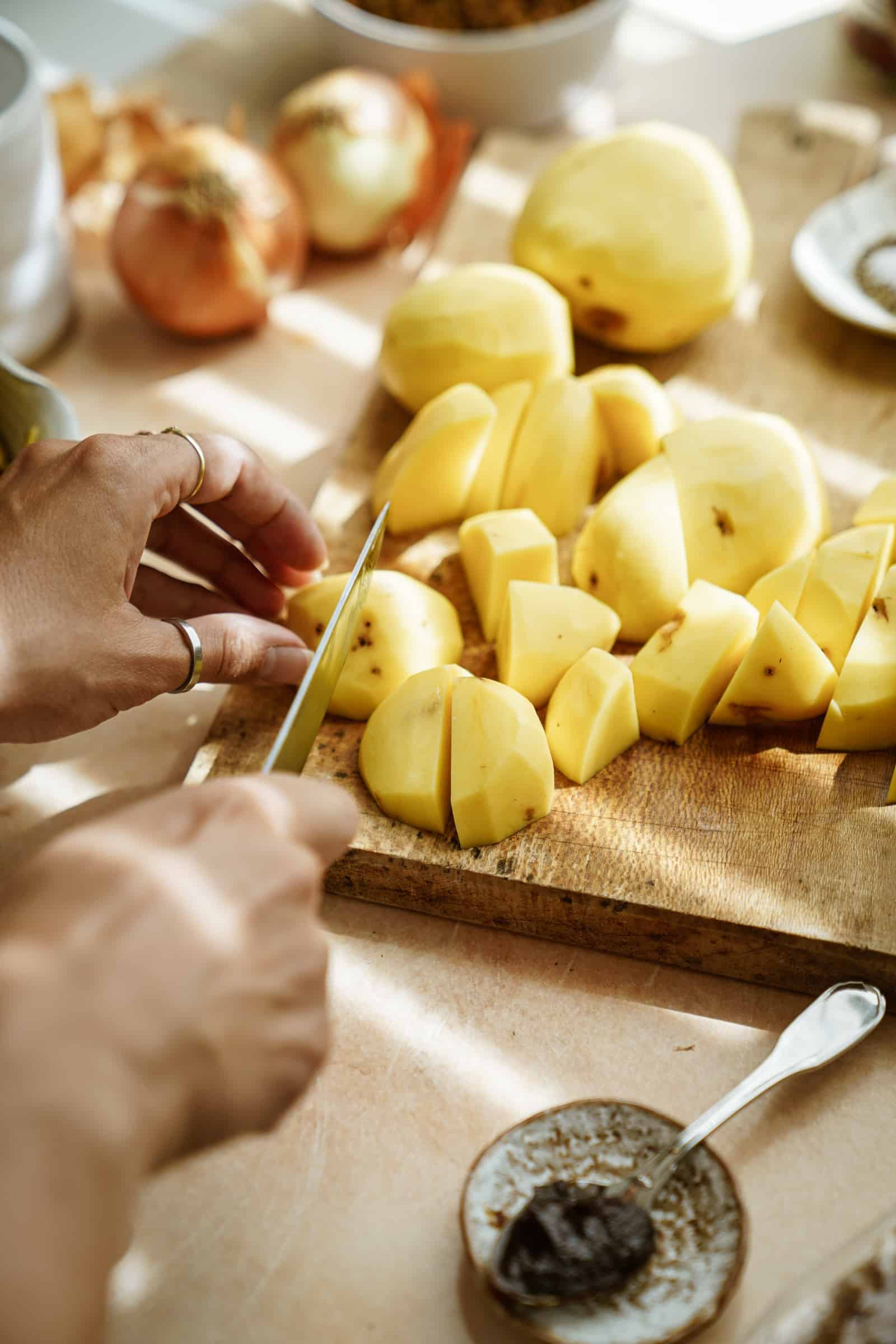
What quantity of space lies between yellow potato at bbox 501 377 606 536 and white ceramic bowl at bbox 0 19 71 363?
2.29 ft

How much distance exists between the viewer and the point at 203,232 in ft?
4.91

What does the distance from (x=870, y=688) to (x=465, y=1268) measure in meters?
0.59

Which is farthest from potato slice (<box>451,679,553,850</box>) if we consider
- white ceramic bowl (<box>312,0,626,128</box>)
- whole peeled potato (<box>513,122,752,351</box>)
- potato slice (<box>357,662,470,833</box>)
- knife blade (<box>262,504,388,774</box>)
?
white ceramic bowl (<box>312,0,626,128</box>)

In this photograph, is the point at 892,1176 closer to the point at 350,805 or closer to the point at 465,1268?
the point at 465,1268

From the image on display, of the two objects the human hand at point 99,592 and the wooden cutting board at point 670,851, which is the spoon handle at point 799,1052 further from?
the human hand at point 99,592

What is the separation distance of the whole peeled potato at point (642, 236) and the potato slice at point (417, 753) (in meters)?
0.62

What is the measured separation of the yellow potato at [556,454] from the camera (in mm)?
1230

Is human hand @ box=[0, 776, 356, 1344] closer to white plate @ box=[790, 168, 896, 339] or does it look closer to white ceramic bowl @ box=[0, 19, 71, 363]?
white ceramic bowl @ box=[0, 19, 71, 363]

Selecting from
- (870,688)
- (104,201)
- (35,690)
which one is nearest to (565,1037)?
(870,688)

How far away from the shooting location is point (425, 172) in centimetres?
177

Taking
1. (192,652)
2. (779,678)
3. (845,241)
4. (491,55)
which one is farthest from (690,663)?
(491,55)

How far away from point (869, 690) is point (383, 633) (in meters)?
0.45

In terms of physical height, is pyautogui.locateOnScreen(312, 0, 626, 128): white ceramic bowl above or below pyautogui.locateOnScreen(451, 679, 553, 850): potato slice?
above

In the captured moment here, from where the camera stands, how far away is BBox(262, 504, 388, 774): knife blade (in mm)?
866
